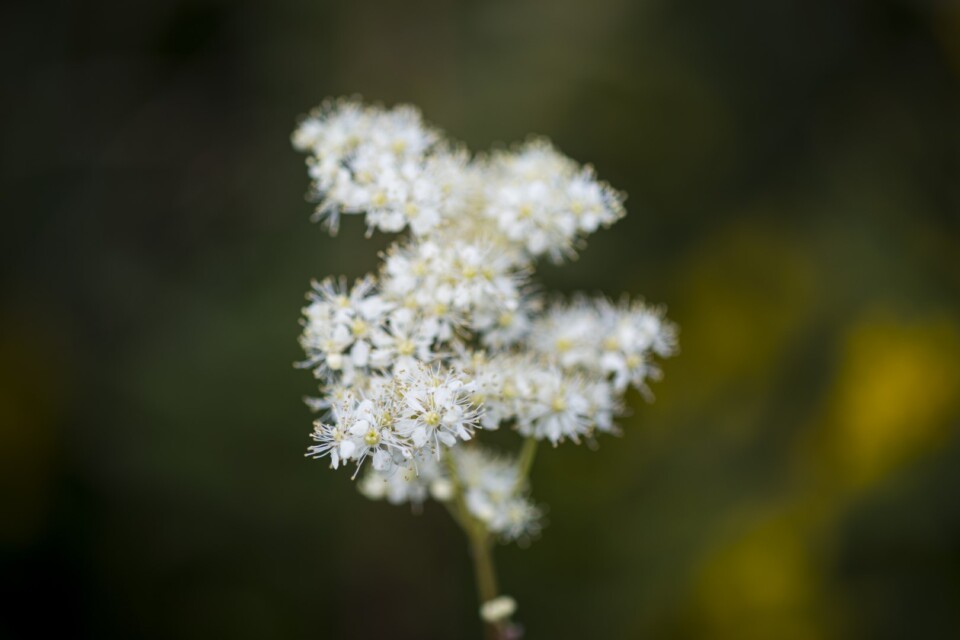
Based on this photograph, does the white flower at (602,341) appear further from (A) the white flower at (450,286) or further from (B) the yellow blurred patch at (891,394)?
(B) the yellow blurred patch at (891,394)

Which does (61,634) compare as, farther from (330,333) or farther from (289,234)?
(330,333)

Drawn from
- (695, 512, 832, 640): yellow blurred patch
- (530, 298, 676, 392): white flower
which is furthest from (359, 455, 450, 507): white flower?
(695, 512, 832, 640): yellow blurred patch

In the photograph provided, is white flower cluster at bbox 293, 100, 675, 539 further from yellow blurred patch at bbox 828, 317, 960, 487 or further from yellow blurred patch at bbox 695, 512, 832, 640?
yellow blurred patch at bbox 828, 317, 960, 487

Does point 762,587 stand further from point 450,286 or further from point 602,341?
point 450,286

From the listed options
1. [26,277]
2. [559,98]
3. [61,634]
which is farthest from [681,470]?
[26,277]

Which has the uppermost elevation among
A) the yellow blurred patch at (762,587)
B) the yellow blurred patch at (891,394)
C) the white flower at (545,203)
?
the yellow blurred patch at (891,394)

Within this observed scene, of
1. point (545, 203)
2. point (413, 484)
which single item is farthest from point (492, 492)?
point (545, 203)

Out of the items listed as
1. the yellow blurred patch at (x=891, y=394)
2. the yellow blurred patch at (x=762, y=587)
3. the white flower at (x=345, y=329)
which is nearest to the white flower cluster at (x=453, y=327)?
the white flower at (x=345, y=329)
